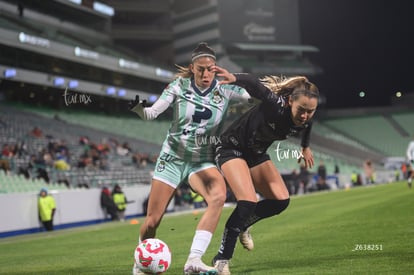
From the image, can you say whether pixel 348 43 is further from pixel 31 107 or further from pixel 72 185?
pixel 72 185

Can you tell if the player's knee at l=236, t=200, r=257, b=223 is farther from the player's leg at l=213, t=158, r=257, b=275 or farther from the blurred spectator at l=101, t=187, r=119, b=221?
the blurred spectator at l=101, t=187, r=119, b=221

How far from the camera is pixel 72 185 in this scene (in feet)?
91.0

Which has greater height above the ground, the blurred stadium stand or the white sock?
the blurred stadium stand

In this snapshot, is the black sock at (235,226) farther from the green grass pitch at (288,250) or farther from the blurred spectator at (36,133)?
the blurred spectator at (36,133)

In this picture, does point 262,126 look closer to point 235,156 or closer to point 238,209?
point 235,156

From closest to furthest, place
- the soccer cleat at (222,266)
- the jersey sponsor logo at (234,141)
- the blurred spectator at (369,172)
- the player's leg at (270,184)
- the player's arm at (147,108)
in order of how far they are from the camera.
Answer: the player's arm at (147,108) < the soccer cleat at (222,266) < the jersey sponsor logo at (234,141) < the player's leg at (270,184) < the blurred spectator at (369,172)

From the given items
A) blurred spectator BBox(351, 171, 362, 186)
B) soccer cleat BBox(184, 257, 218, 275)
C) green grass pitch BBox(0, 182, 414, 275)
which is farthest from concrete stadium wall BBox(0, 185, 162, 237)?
blurred spectator BBox(351, 171, 362, 186)

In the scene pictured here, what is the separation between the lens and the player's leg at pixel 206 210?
6.89 meters

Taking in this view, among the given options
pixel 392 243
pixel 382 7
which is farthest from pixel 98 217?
pixel 382 7

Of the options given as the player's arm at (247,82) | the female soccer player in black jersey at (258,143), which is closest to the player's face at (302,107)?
the female soccer player in black jersey at (258,143)

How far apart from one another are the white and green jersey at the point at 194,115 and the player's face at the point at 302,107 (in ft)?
2.59

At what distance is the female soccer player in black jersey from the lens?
741 cm

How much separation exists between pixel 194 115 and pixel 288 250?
376 cm

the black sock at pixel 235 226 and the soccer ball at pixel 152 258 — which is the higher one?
the black sock at pixel 235 226
